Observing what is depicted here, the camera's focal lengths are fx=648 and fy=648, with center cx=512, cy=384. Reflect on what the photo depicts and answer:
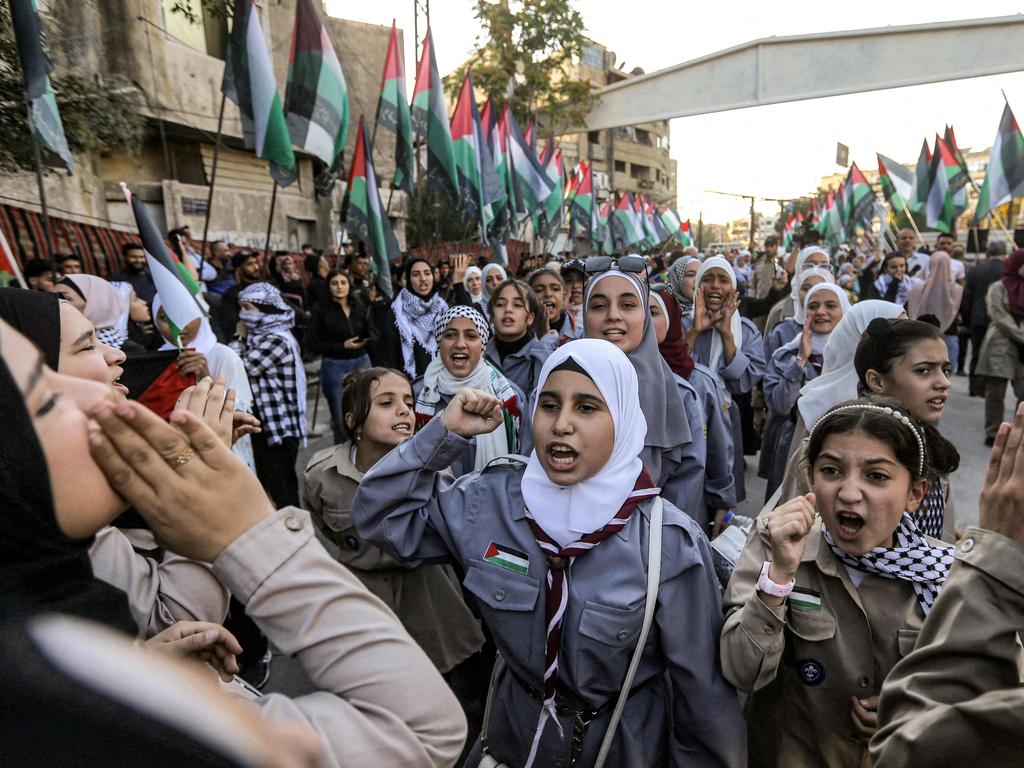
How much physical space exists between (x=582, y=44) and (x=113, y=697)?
26926 mm

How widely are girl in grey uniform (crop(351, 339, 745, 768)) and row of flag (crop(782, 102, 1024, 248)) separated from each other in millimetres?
11940

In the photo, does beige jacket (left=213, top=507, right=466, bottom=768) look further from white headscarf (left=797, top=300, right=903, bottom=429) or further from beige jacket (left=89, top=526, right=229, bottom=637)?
white headscarf (left=797, top=300, right=903, bottom=429)

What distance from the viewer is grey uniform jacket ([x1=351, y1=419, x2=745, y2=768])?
5.08ft

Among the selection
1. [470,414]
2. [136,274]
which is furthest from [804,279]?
[136,274]

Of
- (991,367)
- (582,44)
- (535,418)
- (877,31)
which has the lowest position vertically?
(991,367)

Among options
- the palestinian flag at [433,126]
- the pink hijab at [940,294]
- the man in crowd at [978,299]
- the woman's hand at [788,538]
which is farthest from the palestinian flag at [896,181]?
the woman's hand at [788,538]

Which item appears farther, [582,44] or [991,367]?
[582,44]

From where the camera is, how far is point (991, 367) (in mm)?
6344

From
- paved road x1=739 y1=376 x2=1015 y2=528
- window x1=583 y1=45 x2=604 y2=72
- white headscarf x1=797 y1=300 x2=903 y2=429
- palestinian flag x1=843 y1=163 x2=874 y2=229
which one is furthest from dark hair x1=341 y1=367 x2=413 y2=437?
window x1=583 y1=45 x2=604 y2=72

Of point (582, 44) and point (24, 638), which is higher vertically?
point (582, 44)

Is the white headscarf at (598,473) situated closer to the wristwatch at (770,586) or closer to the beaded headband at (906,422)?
the wristwatch at (770,586)

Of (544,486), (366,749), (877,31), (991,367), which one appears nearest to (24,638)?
(366,749)

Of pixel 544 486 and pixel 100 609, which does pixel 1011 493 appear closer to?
pixel 544 486

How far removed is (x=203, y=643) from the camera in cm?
110
